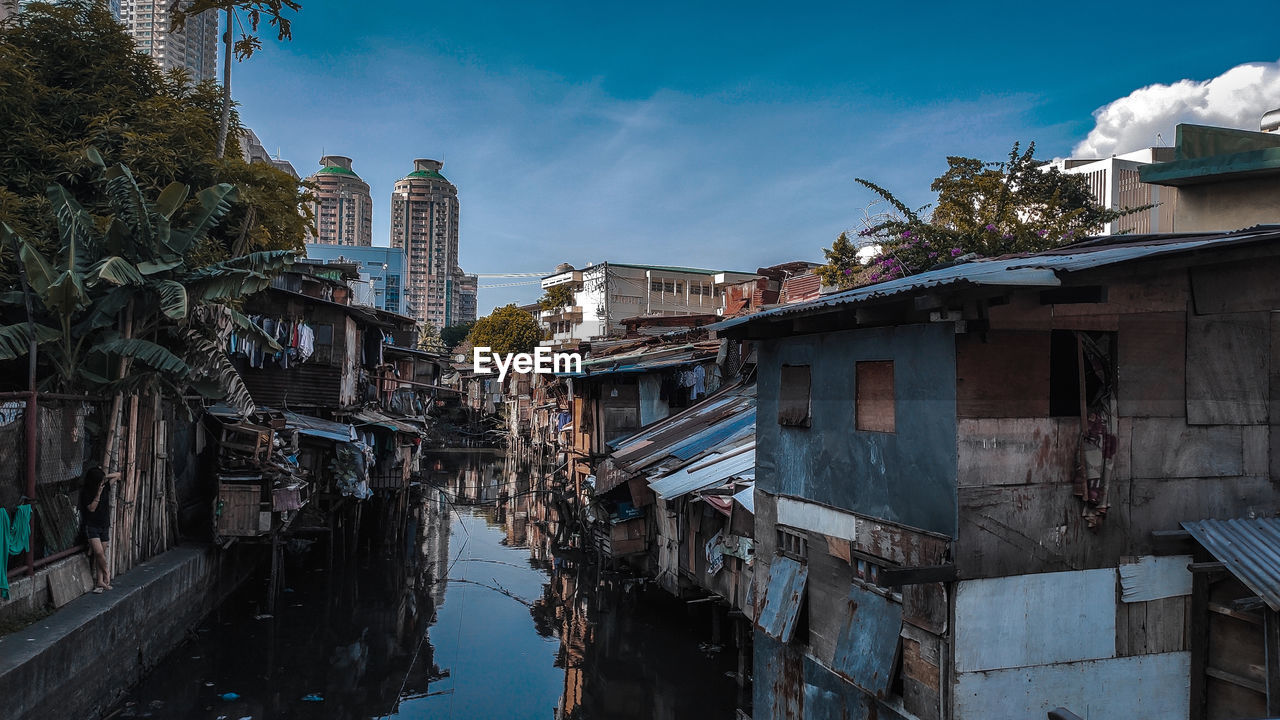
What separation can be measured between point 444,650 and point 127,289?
8013 mm

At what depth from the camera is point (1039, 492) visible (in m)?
5.77

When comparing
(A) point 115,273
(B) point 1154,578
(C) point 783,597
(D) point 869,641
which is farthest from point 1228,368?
(A) point 115,273

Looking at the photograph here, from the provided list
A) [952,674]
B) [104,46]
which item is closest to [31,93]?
[104,46]

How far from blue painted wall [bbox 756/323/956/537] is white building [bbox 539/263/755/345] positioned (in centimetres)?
3449

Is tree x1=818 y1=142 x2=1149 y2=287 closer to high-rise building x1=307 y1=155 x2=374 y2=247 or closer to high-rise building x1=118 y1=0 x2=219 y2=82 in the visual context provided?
high-rise building x1=118 y1=0 x2=219 y2=82

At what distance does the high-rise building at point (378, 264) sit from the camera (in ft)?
181

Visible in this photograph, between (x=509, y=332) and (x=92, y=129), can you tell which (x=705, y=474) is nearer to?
(x=92, y=129)

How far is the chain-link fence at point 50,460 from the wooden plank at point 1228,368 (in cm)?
1166

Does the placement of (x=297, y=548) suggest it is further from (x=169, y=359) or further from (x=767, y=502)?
(x=767, y=502)

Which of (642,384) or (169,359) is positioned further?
(642,384)

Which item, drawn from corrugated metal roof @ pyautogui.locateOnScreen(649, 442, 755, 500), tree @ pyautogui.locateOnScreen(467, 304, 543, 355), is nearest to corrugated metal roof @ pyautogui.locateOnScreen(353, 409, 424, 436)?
corrugated metal roof @ pyautogui.locateOnScreen(649, 442, 755, 500)

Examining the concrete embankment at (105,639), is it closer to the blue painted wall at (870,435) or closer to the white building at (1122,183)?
the blue painted wall at (870,435)

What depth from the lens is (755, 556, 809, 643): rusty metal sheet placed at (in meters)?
7.66

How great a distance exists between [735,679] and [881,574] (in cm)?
789
